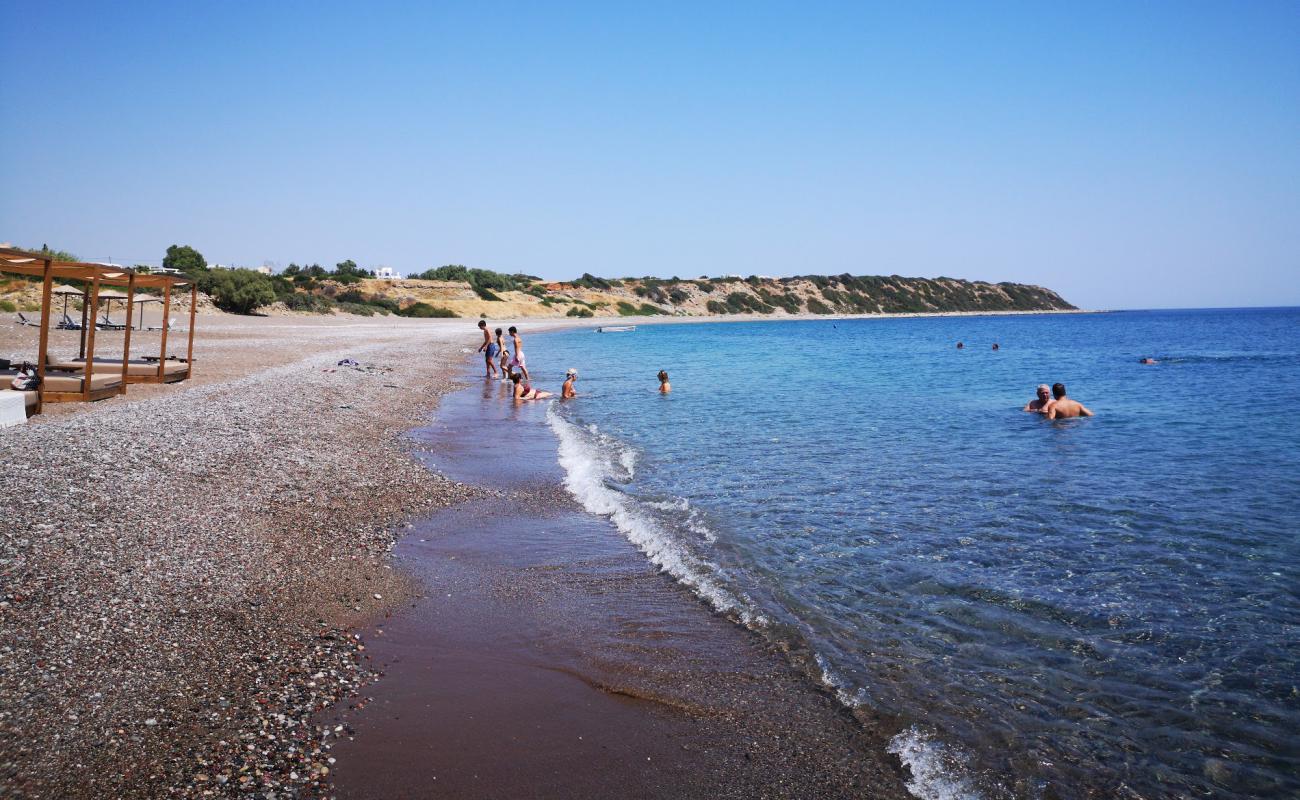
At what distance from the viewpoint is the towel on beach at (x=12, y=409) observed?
1016 cm

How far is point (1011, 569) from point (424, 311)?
64784mm

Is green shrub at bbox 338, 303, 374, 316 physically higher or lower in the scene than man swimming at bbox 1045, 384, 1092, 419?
higher

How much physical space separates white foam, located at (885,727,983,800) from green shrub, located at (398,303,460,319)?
65154mm

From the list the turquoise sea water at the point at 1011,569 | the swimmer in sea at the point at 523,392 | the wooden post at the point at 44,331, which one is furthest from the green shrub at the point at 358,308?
the wooden post at the point at 44,331

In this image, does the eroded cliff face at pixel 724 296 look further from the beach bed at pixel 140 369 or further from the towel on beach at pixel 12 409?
the towel on beach at pixel 12 409

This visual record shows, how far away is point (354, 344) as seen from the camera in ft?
108

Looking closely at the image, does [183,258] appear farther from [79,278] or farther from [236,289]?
[79,278]

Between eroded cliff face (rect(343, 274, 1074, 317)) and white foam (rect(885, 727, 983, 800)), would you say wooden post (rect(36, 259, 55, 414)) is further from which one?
eroded cliff face (rect(343, 274, 1074, 317))

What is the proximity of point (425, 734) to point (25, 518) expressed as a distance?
14.4 feet

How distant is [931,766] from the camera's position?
3986 mm

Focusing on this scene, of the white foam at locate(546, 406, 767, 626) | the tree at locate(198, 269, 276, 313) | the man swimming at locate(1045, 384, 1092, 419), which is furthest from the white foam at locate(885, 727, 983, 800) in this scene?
the tree at locate(198, 269, 276, 313)

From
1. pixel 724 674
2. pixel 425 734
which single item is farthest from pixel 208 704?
pixel 724 674

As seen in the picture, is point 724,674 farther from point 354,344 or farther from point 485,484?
point 354,344

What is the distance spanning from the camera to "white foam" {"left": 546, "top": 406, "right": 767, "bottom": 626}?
6379 mm
